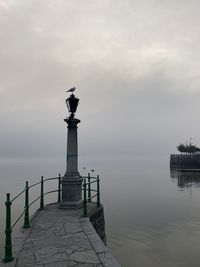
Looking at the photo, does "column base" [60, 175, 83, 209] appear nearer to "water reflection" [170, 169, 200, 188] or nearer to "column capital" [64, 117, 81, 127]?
"column capital" [64, 117, 81, 127]

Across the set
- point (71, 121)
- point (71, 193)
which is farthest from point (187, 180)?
point (71, 193)

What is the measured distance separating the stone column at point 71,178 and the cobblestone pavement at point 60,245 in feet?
4.95

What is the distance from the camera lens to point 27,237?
7.56 meters

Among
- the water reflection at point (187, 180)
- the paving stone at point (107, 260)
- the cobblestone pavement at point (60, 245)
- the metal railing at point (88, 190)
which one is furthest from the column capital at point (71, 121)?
the water reflection at point (187, 180)

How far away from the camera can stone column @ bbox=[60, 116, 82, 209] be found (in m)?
A: 11.2

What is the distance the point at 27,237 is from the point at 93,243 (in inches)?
67.9

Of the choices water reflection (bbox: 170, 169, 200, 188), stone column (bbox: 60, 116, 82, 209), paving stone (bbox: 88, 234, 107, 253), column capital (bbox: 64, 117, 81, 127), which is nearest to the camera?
paving stone (bbox: 88, 234, 107, 253)

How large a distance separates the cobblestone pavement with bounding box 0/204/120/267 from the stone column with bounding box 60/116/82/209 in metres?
1.51

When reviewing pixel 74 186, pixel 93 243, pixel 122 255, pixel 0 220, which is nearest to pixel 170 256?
pixel 122 255

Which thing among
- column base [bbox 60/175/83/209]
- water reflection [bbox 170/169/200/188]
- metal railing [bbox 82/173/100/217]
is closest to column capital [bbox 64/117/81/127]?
column base [bbox 60/175/83/209]

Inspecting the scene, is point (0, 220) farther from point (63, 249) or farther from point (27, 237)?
point (63, 249)

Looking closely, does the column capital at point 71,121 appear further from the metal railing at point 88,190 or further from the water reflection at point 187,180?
the water reflection at point 187,180

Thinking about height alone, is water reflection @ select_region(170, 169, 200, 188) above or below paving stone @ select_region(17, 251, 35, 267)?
below

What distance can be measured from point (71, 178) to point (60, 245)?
4.51m
